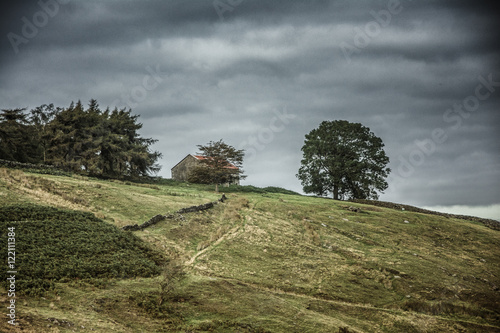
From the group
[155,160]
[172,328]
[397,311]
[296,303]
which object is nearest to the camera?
[172,328]

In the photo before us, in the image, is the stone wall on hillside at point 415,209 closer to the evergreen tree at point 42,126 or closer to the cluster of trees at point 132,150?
the cluster of trees at point 132,150

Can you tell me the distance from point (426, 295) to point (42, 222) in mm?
30206

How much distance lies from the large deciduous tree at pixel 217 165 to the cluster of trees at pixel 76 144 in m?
10.2

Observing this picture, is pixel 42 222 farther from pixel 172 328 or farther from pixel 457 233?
pixel 457 233

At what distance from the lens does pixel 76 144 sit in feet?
194

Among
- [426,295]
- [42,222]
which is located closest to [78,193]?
[42,222]

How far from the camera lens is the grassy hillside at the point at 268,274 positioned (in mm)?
19344

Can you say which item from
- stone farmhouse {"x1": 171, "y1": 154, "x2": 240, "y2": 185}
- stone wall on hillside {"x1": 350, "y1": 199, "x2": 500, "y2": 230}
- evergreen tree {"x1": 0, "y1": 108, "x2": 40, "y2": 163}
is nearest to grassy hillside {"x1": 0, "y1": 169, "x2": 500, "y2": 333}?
stone wall on hillside {"x1": 350, "y1": 199, "x2": 500, "y2": 230}

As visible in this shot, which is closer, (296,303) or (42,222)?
(296,303)

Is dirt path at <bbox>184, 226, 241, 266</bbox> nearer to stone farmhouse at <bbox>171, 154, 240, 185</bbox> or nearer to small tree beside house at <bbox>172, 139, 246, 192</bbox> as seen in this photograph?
small tree beside house at <bbox>172, 139, 246, 192</bbox>

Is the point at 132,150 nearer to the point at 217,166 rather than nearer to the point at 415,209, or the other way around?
the point at 217,166

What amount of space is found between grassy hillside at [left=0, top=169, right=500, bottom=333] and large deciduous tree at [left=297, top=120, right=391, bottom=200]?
17888 millimetres

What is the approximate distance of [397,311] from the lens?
84.6 feet

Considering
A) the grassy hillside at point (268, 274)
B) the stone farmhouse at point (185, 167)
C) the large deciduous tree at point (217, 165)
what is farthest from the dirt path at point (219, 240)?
the stone farmhouse at point (185, 167)
